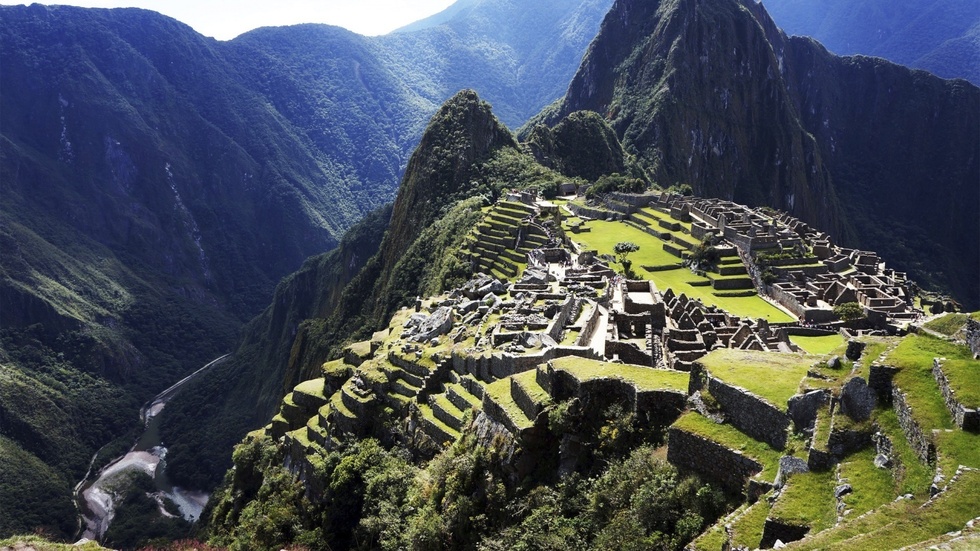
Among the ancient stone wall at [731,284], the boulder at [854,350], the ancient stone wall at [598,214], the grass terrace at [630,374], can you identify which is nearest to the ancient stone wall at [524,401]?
the grass terrace at [630,374]

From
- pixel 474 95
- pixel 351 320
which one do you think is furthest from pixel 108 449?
pixel 474 95

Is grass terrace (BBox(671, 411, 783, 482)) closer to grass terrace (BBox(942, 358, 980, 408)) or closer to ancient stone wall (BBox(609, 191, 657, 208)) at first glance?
grass terrace (BBox(942, 358, 980, 408))

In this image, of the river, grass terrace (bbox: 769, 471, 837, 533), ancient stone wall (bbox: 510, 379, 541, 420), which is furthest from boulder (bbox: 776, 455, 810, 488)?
the river

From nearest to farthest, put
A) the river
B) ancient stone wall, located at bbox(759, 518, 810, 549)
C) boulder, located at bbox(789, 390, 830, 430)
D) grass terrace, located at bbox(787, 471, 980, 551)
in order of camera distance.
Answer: grass terrace, located at bbox(787, 471, 980, 551) → ancient stone wall, located at bbox(759, 518, 810, 549) → boulder, located at bbox(789, 390, 830, 430) → the river

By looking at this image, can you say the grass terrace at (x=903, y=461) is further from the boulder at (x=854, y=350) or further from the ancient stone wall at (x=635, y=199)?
the ancient stone wall at (x=635, y=199)

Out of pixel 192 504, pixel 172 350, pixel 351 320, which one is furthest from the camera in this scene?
pixel 172 350

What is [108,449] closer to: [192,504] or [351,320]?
[192,504]

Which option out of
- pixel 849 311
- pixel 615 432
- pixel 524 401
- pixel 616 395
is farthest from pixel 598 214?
pixel 615 432
